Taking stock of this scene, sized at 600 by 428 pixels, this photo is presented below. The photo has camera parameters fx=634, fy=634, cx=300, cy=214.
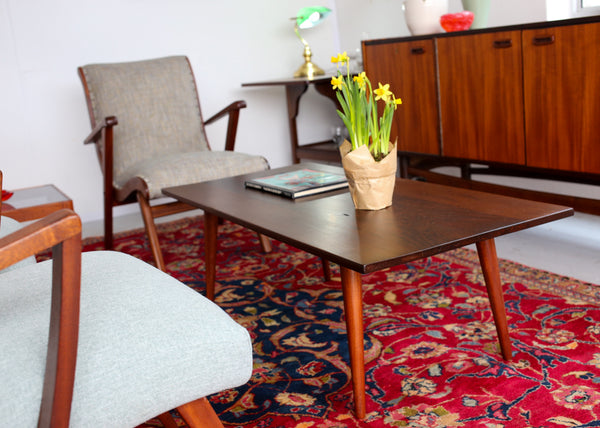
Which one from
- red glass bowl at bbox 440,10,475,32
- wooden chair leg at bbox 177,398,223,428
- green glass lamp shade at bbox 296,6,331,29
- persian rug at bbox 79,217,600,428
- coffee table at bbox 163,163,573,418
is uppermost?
green glass lamp shade at bbox 296,6,331,29

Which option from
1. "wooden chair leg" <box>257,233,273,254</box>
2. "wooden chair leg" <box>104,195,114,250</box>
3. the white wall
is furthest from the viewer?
the white wall

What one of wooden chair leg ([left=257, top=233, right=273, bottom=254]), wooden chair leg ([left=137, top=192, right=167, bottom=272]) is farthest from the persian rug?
wooden chair leg ([left=257, top=233, right=273, bottom=254])

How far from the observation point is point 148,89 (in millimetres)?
3096

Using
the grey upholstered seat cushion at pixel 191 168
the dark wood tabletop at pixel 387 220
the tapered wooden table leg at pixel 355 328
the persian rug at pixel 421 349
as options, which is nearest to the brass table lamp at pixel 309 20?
the grey upholstered seat cushion at pixel 191 168

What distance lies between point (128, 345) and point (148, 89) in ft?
7.69

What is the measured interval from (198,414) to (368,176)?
2.51ft

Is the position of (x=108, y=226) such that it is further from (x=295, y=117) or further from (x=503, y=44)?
(x=503, y=44)

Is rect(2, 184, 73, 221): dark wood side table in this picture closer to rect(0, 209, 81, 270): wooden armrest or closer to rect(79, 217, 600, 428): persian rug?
rect(79, 217, 600, 428): persian rug

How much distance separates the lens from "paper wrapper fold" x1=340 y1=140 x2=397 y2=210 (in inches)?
61.5

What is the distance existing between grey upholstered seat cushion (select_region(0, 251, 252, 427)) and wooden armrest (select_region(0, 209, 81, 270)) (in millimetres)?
201

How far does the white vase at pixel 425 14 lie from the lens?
301 cm

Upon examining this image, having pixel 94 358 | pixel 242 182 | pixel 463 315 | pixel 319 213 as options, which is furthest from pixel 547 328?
pixel 94 358

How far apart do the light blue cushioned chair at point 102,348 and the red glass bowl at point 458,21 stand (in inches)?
85.3

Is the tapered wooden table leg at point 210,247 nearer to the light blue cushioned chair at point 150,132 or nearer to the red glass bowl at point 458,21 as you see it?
the light blue cushioned chair at point 150,132
